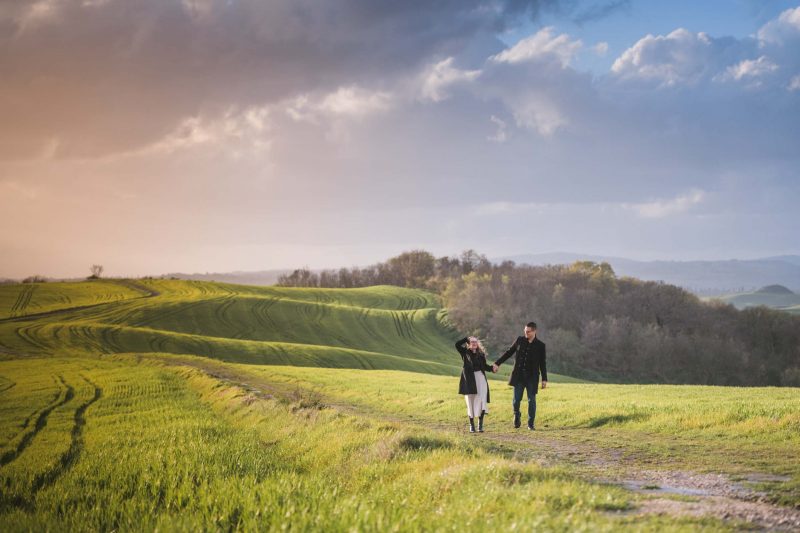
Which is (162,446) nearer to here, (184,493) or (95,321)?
(184,493)

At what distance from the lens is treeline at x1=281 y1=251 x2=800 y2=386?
87875 millimetres

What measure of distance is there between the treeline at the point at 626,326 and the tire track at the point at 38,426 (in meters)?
70.7

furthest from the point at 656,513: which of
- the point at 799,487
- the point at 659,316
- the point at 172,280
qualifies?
the point at 172,280

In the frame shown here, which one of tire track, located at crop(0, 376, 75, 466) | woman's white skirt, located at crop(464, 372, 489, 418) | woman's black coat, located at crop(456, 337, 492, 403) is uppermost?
woman's black coat, located at crop(456, 337, 492, 403)

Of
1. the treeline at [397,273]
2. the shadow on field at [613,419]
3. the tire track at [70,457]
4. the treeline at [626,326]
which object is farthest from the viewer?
the treeline at [397,273]

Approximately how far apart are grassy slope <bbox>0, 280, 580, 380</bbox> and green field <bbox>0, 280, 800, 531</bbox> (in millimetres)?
26505

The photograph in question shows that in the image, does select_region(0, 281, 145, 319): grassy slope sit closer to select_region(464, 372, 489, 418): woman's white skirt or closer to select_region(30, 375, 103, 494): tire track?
select_region(30, 375, 103, 494): tire track

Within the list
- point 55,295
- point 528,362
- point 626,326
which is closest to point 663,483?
point 528,362

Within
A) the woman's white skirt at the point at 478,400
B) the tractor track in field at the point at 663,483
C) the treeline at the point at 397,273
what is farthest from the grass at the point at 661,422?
the treeline at the point at 397,273

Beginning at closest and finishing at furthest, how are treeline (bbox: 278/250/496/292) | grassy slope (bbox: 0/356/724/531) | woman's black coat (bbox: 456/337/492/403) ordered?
grassy slope (bbox: 0/356/724/531), woman's black coat (bbox: 456/337/492/403), treeline (bbox: 278/250/496/292)

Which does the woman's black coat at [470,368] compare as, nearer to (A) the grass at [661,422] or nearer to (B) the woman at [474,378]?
(B) the woman at [474,378]

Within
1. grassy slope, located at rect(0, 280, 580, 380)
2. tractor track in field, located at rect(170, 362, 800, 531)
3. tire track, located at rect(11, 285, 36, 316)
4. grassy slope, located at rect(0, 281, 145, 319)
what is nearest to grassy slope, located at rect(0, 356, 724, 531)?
tractor track in field, located at rect(170, 362, 800, 531)

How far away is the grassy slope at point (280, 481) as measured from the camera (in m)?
6.91

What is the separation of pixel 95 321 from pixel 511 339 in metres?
64.2
